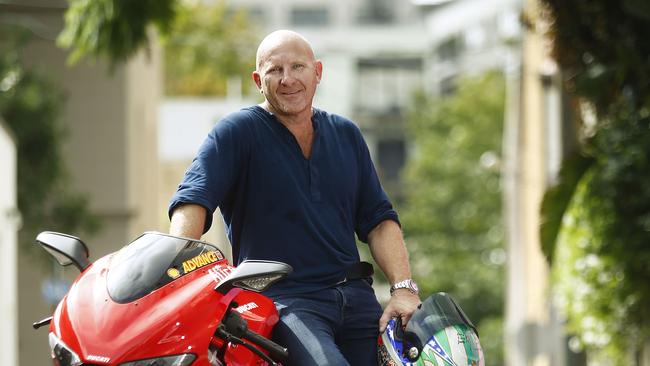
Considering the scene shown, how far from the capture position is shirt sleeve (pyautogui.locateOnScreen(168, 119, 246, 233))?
15.8 feet

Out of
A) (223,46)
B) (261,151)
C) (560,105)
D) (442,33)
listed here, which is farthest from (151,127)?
(442,33)

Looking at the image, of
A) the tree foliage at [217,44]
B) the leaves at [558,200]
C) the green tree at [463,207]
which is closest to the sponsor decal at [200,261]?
the leaves at [558,200]

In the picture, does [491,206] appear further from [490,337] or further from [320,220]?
[320,220]

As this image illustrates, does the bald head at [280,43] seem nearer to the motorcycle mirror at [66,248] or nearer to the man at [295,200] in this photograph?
the man at [295,200]

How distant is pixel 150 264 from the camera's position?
14.2ft

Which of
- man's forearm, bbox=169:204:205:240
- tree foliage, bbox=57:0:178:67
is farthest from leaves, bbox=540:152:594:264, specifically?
man's forearm, bbox=169:204:205:240

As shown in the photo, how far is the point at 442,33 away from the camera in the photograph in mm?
92625

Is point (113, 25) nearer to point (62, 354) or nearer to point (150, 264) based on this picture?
point (150, 264)

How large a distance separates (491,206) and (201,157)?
1847 inches

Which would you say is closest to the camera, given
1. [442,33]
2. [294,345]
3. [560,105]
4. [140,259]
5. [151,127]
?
[140,259]

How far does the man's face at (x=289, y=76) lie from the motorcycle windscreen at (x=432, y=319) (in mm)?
728

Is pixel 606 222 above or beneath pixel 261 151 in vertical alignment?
beneath

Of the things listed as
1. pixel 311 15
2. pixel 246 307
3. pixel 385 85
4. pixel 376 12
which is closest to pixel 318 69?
pixel 246 307

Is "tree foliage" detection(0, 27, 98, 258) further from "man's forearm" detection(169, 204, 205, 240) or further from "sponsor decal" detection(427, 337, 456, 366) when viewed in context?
"sponsor decal" detection(427, 337, 456, 366)
